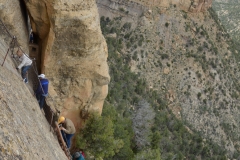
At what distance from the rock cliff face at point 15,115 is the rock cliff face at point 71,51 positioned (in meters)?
1.55

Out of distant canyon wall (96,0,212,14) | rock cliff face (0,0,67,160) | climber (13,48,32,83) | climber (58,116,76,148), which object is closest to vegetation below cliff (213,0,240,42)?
distant canyon wall (96,0,212,14)

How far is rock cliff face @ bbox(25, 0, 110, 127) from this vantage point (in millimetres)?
15016

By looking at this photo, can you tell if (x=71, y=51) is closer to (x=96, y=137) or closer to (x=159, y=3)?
(x=96, y=137)

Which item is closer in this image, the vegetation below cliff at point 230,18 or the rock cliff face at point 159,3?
the rock cliff face at point 159,3

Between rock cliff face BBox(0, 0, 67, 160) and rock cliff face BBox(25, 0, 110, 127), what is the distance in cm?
155

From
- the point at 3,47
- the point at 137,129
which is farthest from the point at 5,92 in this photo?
the point at 137,129

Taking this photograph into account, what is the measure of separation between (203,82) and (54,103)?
52845 millimetres

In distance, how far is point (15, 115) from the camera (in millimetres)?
9000

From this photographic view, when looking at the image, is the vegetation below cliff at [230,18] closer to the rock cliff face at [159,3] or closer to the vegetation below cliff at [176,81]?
the vegetation below cliff at [176,81]

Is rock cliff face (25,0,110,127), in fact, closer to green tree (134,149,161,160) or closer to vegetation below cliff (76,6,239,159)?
green tree (134,149,161,160)

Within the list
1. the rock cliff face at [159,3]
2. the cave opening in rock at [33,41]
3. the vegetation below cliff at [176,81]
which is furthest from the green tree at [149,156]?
the rock cliff face at [159,3]

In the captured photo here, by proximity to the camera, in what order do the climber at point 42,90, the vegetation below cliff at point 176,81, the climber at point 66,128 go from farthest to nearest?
1. the vegetation below cliff at point 176,81
2. the climber at point 66,128
3. the climber at point 42,90

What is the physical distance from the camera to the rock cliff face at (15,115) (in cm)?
762

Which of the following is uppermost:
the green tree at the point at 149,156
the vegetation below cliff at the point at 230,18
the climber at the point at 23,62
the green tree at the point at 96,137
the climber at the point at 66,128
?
the climber at the point at 23,62
